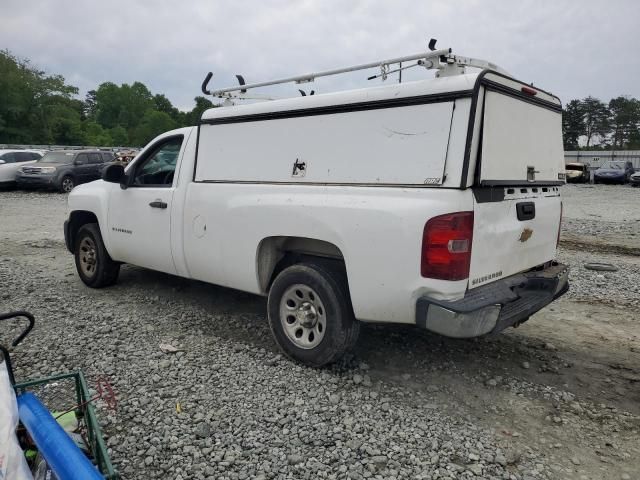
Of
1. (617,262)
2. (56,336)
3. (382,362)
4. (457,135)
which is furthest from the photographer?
(617,262)

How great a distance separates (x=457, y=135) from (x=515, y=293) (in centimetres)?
123

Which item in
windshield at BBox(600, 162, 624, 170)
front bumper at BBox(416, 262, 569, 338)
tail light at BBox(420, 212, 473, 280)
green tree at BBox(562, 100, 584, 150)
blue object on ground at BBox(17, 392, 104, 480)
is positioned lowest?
blue object on ground at BBox(17, 392, 104, 480)

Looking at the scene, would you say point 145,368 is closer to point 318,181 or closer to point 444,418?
point 318,181

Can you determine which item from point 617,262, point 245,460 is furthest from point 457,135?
point 617,262

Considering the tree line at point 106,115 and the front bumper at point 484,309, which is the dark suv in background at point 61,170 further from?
the front bumper at point 484,309

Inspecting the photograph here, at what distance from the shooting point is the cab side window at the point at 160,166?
5.04 meters

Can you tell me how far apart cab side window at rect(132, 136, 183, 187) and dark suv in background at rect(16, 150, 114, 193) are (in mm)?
15399

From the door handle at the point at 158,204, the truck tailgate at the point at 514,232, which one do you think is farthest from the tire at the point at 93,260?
the truck tailgate at the point at 514,232

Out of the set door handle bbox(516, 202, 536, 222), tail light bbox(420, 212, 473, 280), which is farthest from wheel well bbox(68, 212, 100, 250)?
door handle bbox(516, 202, 536, 222)

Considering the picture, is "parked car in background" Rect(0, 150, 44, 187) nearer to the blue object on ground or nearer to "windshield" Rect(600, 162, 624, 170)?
the blue object on ground

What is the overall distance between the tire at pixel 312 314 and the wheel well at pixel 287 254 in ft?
0.34

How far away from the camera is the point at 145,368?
3.91 m

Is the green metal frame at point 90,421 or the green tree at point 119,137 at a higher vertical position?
the green tree at point 119,137

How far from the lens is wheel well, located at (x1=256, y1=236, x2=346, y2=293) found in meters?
3.91
